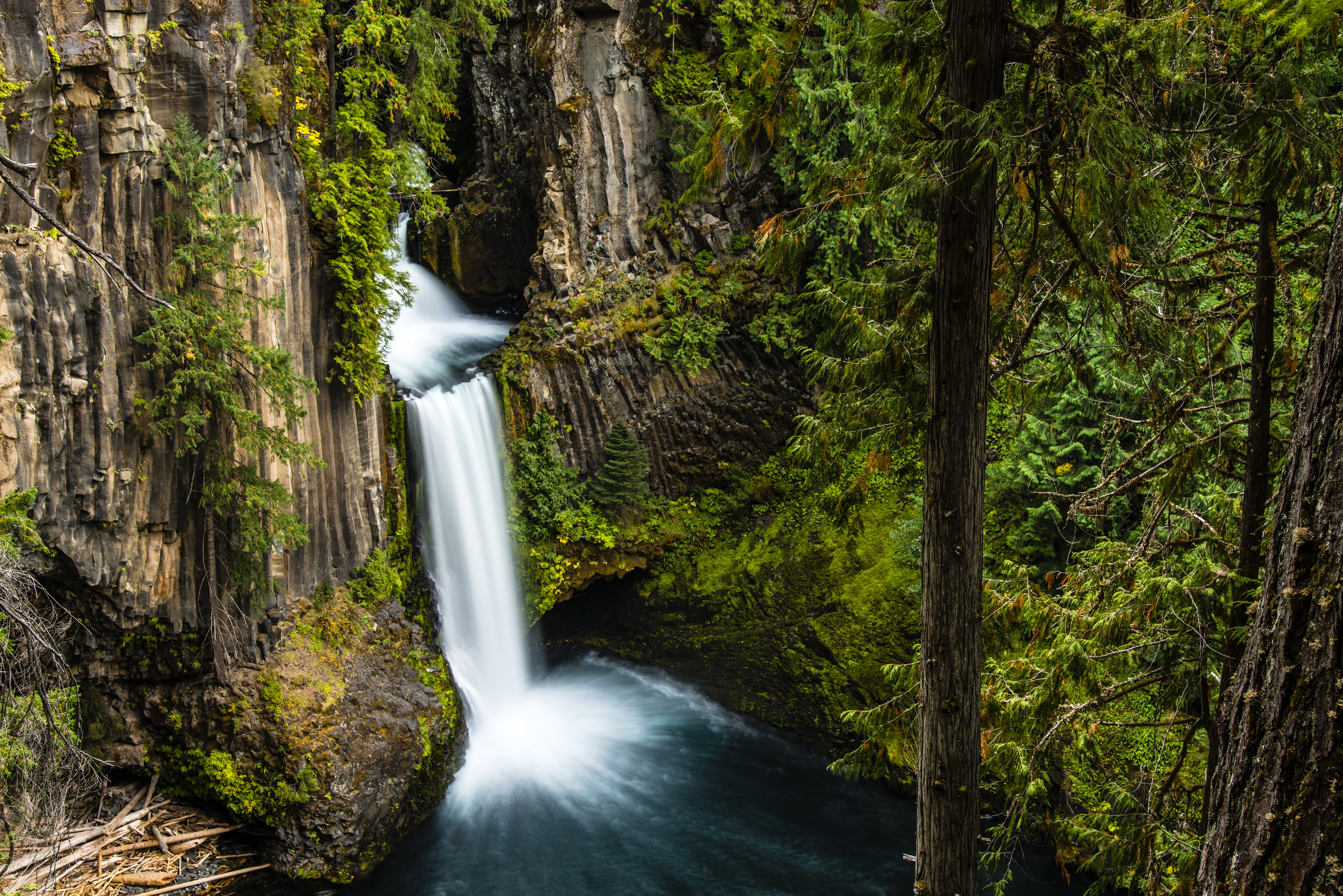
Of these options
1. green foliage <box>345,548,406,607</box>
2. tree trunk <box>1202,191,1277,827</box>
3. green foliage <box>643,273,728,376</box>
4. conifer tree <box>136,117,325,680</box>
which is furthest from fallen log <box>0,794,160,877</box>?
green foliage <box>643,273,728,376</box>

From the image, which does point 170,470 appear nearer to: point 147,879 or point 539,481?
point 147,879

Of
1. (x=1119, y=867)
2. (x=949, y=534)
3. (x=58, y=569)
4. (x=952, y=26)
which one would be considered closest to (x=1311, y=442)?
(x=949, y=534)

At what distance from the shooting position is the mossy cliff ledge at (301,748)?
28.1 feet

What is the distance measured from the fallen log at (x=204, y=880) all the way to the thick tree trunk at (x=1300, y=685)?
31.7ft

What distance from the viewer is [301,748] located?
28.8ft

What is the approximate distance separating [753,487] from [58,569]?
11.0 meters

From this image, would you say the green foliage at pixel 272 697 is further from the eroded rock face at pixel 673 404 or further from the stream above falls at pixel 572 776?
the eroded rock face at pixel 673 404

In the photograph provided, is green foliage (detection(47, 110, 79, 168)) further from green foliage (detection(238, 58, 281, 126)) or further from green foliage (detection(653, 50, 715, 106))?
green foliage (detection(653, 50, 715, 106))

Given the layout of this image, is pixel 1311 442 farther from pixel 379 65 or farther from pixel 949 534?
pixel 379 65

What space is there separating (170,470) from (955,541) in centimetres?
849

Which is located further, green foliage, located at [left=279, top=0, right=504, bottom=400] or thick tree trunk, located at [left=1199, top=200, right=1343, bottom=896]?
green foliage, located at [left=279, top=0, right=504, bottom=400]

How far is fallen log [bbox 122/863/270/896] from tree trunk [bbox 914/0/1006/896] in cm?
789

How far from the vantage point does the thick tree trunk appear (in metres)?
1.74

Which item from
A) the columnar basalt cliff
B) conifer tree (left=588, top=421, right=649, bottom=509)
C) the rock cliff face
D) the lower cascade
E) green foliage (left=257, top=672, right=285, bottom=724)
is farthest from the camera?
the rock cliff face
